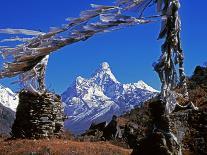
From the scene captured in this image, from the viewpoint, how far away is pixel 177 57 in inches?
166

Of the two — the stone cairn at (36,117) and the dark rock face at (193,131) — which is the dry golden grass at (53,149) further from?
the stone cairn at (36,117)

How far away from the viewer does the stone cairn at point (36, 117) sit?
34.5m

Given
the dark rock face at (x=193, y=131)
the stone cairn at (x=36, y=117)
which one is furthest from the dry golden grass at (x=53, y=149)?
the stone cairn at (x=36, y=117)

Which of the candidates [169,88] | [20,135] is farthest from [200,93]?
[169,88]

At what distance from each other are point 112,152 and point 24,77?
24346mm

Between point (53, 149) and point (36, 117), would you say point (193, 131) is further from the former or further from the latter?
point (36, 117)

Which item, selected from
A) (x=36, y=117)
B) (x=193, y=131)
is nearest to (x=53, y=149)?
(x=193, y=131)

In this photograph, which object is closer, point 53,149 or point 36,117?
point 53,149

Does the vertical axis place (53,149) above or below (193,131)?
below

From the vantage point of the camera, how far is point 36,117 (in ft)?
114

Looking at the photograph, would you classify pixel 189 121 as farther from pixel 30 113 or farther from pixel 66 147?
pixel 30 113

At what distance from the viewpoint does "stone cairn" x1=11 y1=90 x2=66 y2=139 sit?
1358 inches

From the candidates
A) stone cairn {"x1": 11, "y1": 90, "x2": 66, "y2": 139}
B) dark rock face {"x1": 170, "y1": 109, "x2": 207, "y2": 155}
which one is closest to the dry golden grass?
dark rock face {"x1": 170, "y1": 109, "x2": 207, "y2": 155}

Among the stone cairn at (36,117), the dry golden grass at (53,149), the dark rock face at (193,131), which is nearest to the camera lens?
the dark rock face at (193,131)
